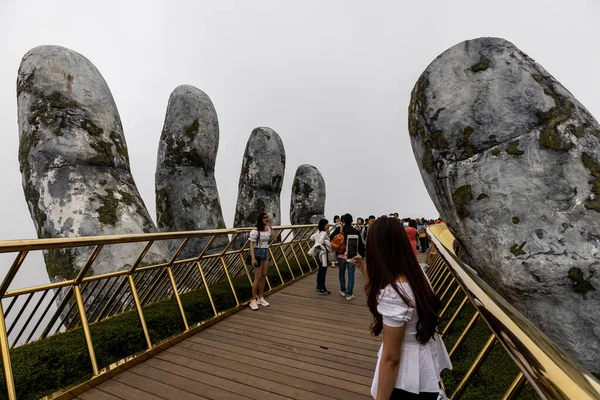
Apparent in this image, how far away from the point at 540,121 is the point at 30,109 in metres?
9.07

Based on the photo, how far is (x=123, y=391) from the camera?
114 inches

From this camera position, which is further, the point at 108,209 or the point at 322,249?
the point at 322,249

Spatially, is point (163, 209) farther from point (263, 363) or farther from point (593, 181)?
point (593, 181)

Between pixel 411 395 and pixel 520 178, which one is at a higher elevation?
pixel 520 178

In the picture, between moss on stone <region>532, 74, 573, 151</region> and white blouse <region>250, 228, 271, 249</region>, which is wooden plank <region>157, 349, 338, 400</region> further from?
moss on stone <region>532, 74, 573, 151</region>

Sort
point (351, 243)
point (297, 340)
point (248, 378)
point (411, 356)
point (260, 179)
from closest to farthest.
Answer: point (411, 356) < point (248, 378) < point (297, 340) < point (351, 243) < point (260, 179)

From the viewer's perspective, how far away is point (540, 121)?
12.4ft

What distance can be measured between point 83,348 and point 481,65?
5.87 metres

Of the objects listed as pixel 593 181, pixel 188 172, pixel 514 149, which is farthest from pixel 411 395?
pixel 188 172

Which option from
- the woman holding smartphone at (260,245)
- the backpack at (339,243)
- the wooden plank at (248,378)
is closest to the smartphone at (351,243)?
the backpack at (339,243)

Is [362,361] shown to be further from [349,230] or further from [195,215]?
[195,215]

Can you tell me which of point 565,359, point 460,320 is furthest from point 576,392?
point 460,320

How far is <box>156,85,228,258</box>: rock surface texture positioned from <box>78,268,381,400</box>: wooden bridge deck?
19.5ft

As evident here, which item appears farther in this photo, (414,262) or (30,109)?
(30,109)
